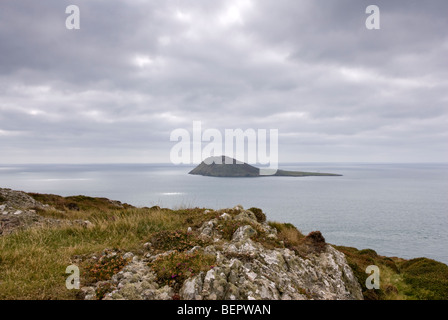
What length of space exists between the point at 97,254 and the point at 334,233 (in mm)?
87508

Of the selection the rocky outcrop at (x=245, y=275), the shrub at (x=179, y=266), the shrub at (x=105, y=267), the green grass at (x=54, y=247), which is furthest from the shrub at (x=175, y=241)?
the shrub at (x=105, y=267)

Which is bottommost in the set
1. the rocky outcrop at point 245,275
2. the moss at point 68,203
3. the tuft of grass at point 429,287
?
the tuft of grass at point 429,287

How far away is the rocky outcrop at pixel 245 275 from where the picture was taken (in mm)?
7141

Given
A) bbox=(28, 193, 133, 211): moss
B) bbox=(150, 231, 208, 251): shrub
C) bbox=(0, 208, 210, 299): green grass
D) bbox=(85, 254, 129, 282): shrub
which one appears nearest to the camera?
bbox=(0, 208, 210, 299): green grass

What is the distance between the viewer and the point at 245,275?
26.2 feet

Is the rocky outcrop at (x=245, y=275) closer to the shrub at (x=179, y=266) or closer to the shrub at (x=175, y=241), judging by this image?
the shrub at (x=179, y=266)

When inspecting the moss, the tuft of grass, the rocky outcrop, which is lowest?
the tuft of grass

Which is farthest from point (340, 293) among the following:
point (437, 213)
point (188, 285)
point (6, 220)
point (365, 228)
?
point (437, 213)

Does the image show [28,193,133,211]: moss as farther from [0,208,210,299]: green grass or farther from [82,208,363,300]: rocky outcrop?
[82,208,363,300]: rocky outcrop

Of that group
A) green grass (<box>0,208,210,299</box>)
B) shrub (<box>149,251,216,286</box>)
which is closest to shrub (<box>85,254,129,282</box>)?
green grass (<box>0,208,210,299</box>)

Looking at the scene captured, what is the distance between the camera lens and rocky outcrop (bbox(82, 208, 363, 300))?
7.14 meters

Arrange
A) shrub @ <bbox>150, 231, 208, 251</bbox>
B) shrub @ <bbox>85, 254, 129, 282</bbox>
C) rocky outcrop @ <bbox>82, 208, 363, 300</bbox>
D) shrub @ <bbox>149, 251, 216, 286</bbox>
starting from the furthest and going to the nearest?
1. shrub @ <bbox>150, 231, 208, 251</bbox>
2. shrub @ <bbox>85, 254, 129, 282</bbox>
3. shrub @ <bbox>149, 251, 216, 286</bbox>
4. rocky outcrop @ <bbox>82, 208, 363, 300</bbox>

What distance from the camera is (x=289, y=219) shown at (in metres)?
94.8

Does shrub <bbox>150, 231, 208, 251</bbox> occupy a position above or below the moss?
above
